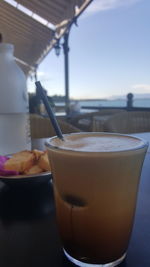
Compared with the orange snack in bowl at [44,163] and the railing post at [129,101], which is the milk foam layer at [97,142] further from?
the railing post at [129,101]

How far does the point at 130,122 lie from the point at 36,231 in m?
1.26

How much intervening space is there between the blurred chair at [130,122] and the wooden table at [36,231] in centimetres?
92

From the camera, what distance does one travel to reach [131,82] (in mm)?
6004

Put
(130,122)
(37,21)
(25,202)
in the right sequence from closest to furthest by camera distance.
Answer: (25,202) → (130,122) → (37,21)

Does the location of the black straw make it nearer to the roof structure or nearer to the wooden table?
the wooden table

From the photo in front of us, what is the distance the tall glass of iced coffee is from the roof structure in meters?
2.85

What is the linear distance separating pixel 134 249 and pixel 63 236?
0.26 feet

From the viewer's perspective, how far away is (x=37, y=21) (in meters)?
A: 5.32

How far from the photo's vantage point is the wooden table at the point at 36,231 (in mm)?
246

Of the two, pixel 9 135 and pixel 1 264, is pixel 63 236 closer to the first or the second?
pixel 1 264

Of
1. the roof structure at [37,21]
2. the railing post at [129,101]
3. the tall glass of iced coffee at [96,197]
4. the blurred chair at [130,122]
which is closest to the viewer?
the tall glass of iced coffee at [96,197]

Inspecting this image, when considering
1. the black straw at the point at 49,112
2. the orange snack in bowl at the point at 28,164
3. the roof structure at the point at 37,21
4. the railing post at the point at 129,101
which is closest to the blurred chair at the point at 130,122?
the orange snack in bowl at the point at 28,164

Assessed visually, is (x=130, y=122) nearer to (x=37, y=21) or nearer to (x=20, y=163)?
(x=20, y=163)

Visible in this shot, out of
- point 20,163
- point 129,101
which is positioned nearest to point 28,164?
point 20,163
